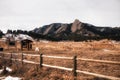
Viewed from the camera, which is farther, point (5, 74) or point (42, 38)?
point (42, 38)

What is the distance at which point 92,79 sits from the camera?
1153 centimetres

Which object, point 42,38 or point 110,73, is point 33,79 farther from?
point 42,38

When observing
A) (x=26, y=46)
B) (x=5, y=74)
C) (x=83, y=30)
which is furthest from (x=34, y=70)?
(x=83, y=30)

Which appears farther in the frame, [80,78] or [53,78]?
[53,78]

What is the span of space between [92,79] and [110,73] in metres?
2.44

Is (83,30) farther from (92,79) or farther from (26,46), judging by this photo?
(92,79)

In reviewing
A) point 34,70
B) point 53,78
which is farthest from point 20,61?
point 53,78

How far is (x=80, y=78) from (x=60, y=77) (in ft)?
4.68

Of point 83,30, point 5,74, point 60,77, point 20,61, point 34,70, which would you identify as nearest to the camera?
point 60,77

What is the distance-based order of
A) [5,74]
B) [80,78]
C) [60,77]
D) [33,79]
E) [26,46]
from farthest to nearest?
[26,46] → [5,74] → [33,79] → [60,77] → [80,78]

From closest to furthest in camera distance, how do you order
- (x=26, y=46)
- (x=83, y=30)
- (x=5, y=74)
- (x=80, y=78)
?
1. (x=80, y=78)
2. (x=5, y=74)
3. (x=26, y=46)
4. (x=83, y=30)

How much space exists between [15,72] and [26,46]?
30385 millimetres

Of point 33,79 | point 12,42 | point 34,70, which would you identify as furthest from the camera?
point 12,42

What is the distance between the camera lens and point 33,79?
1330 cm
